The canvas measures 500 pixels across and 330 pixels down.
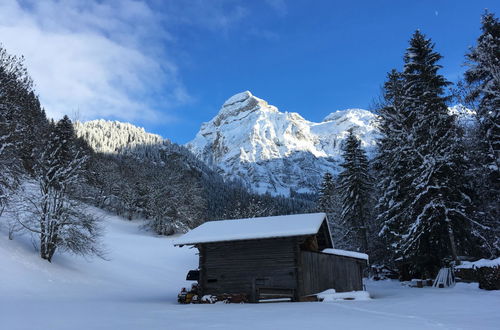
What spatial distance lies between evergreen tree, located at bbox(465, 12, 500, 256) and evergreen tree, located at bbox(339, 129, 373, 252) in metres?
13.4

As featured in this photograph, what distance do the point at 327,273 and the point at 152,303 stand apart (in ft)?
35.6

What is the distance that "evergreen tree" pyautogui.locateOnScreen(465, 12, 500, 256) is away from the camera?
2308 cm

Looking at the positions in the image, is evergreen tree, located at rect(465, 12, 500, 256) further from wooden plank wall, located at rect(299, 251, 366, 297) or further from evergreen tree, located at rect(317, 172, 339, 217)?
evergreen tree, located at rect(317, 172, 339, 217)

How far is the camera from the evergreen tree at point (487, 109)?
23077mm

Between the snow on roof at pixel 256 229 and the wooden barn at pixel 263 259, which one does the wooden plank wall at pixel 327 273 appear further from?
the snow on roof at pixel 256 229

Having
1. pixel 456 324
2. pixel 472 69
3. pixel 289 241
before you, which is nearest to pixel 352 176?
pixel 472 69

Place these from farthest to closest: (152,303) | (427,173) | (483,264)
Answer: (427,173)
(483,264)
(152,303)

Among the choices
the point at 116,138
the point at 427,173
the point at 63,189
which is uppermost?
the point at 116,138

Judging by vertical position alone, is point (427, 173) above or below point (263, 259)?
above

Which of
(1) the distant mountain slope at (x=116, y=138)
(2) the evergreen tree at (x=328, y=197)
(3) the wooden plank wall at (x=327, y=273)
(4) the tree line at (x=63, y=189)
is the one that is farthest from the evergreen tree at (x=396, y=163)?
(1) the distant mountain slope at (x=116, y=138)

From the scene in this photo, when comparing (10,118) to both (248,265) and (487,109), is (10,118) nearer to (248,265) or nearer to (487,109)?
(248,265)

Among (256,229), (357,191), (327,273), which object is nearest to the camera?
(256,229)

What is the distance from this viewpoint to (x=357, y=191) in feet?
128

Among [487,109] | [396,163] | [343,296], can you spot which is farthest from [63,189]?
[487,109]
